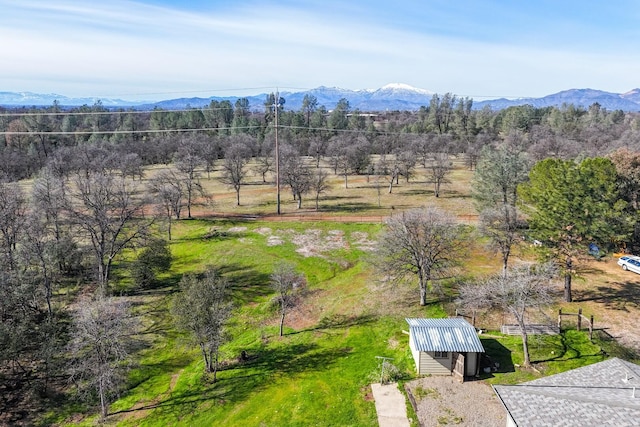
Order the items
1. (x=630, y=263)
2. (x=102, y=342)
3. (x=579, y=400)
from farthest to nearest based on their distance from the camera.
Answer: (x=630, y=263), (x=102, y=342), (x=579, y=400)

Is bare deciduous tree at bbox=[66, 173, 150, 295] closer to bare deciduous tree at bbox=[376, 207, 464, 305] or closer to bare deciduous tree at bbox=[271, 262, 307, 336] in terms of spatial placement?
bare deciduous tree at bbox=[271, 262, 307, 336]

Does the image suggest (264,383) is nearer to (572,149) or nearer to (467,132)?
(572,149)

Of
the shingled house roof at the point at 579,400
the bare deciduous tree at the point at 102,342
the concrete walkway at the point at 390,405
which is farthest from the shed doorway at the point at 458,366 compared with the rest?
the bare deciduous tree at the point at 102,342

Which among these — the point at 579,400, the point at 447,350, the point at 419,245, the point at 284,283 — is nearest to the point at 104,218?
the point at 284,283

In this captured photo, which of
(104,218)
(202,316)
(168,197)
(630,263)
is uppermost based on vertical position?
(104,218)

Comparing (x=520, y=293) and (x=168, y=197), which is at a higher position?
(x=168, y=197)

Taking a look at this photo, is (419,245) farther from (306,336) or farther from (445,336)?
(306,336)

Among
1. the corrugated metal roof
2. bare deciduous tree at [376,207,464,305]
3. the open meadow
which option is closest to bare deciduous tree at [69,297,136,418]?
the open meadow
